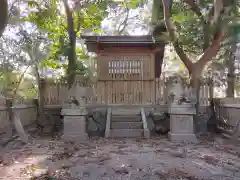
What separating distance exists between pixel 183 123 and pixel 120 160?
123 inches

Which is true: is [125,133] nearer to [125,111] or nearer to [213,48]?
[125,111]

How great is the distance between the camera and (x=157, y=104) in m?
9.07

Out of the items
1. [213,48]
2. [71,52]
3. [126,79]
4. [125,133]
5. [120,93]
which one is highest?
[71,52]

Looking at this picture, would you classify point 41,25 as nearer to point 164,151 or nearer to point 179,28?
point 179,28

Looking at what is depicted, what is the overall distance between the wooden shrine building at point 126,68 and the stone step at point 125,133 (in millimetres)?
1926

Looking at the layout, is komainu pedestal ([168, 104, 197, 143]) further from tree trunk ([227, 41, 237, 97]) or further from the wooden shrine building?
tree trunk ([227, 41, 237, 97])

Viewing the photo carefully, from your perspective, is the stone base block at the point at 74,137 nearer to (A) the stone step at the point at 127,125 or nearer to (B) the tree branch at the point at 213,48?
(A) the stone step at the point at 127,125

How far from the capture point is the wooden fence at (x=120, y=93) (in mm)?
9156

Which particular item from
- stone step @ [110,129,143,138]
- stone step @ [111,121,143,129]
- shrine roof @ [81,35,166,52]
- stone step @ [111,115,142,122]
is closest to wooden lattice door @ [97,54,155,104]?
shrine roof @ [81,35,166,52]

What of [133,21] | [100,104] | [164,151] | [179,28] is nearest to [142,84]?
[100,104]

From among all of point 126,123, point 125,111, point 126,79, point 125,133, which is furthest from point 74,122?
point 126,79

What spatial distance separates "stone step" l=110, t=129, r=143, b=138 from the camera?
7746mm

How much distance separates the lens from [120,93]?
9.59 m

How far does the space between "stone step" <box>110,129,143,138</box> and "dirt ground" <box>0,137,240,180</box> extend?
0.61m
